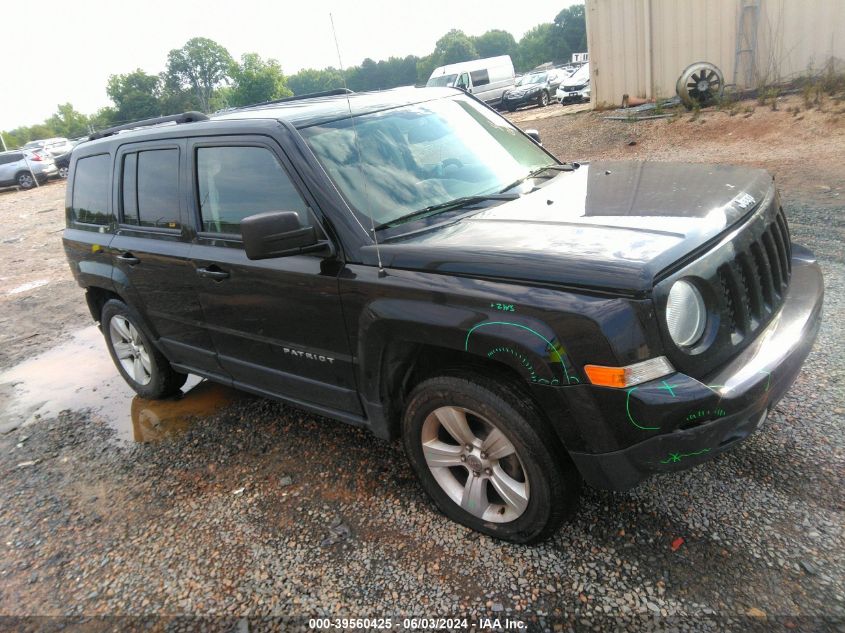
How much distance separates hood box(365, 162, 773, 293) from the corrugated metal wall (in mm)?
11449

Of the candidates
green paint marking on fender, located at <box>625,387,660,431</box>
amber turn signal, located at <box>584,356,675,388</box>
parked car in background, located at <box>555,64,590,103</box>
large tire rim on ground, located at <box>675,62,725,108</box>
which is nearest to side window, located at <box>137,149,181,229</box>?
amber turn signal, located at <box>584,356,675,388</box>

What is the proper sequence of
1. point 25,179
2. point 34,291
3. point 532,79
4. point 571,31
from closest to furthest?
point 34,291 → point 25,179 → point 532,79 → point 571,31

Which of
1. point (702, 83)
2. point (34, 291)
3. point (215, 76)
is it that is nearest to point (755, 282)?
point (34, 291)

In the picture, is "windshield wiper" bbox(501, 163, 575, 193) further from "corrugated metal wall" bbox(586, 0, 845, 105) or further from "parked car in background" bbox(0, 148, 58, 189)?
"parked car in background" bbox(0, 148, 58, 189)

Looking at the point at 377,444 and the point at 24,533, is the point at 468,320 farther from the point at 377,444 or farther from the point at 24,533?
the point at 24,533

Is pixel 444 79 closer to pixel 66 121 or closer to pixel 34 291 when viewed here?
pixel 34 291

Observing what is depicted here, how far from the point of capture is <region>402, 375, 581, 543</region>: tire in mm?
2453

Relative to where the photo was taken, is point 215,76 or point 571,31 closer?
point 215,76

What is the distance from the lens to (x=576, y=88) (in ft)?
82.7

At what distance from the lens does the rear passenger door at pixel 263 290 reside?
3039 millimetres

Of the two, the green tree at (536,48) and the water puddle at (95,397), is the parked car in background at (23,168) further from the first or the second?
the green tree at (536,48)

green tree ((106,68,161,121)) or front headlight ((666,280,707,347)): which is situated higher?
green tree ((106,68,161,121))

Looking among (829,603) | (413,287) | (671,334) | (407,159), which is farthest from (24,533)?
(829,603)

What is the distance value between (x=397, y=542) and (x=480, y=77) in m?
28.6
